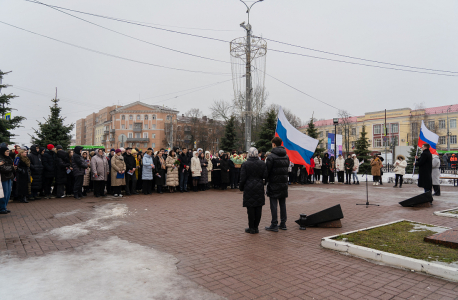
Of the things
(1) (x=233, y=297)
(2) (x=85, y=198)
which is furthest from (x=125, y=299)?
(2) (x=85, y=198)

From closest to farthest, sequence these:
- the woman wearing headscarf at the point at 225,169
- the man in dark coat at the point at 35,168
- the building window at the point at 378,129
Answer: the man in dark coat at the point at 35,168
the woman wearing headscarf at the point at 225,169
the building window at the point at 378,129

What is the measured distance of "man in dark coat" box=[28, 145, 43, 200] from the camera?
11.4m

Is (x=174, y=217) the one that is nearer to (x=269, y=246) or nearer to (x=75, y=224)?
(x=75, y=224)

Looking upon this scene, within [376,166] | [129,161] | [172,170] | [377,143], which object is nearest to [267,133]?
[376,166]

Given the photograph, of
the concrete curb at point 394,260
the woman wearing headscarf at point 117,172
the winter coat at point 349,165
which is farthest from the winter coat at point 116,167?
the winter coat at point 349,165

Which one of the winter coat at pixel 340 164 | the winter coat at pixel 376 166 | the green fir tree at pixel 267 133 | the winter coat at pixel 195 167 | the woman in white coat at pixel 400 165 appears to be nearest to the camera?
the winter coat at pixel 195 167

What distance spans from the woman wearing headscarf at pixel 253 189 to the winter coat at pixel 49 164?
28.4ft

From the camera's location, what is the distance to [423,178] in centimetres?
1158

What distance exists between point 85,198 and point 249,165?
817 cm

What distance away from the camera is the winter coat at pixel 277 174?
7.13m

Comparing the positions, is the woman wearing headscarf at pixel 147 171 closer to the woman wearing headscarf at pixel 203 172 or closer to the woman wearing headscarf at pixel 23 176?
the woman wearing headscarf at pixel 203 172

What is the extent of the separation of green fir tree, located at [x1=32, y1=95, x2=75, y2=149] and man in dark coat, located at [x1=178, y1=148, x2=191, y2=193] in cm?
1035

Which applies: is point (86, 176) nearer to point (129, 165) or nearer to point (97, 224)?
point (129, 165)

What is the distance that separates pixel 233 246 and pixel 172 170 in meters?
8.86
